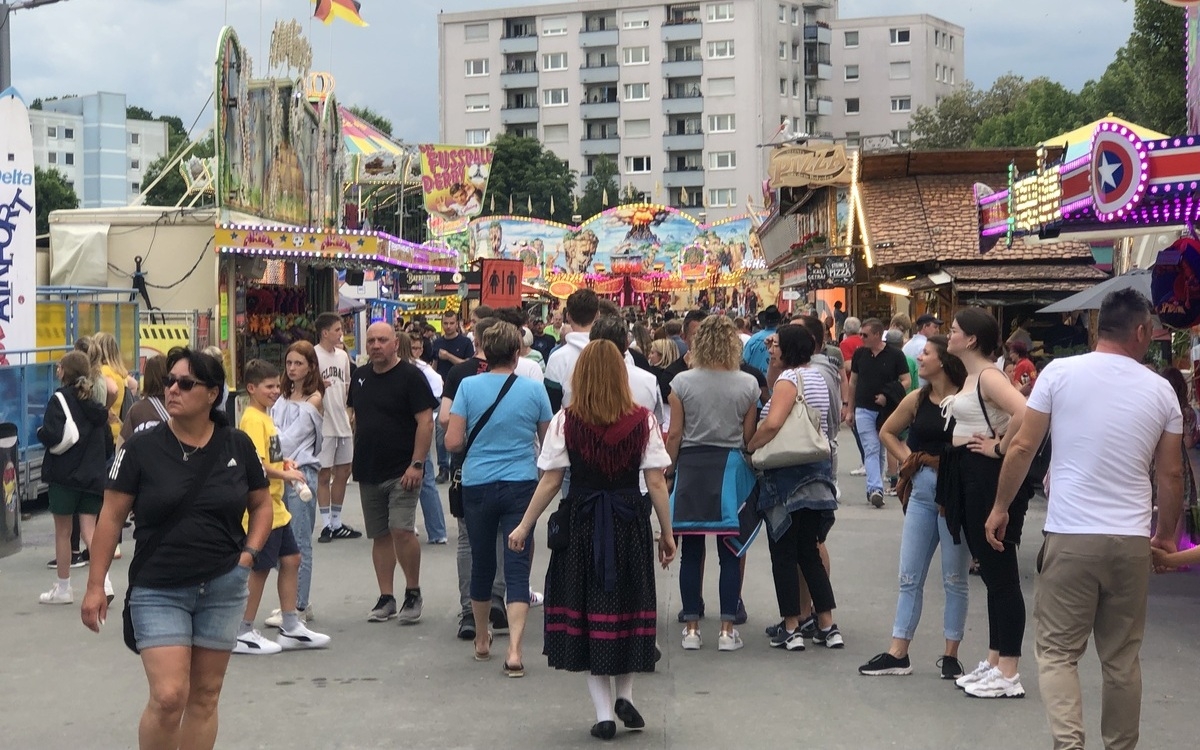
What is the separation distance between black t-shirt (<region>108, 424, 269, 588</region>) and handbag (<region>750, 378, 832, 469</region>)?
10.9 ft

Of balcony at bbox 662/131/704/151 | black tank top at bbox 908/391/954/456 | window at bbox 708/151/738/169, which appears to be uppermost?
balcony at bbox 662/131/704/151

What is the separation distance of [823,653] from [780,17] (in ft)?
289

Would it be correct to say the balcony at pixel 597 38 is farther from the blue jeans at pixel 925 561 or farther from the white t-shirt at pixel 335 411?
the blue jeans at pixel 925 561

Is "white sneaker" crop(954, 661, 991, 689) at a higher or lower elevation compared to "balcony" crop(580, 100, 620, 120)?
lower

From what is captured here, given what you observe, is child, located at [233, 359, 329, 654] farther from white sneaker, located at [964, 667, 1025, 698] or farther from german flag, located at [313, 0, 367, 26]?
german flag, located at [313, 0, 367, 26]

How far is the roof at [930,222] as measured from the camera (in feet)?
84.0

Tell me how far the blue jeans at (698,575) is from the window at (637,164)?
87.3 metres

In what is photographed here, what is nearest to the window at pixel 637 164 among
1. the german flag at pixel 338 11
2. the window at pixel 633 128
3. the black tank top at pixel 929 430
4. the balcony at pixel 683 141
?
the window at pixel 633 128

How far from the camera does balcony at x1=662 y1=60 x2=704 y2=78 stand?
90438 millimetres

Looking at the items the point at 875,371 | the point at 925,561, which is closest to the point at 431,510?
the point at 875,371

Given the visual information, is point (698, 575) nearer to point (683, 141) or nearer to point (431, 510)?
point (431, 510)

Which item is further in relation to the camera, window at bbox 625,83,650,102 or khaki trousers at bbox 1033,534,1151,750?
window at bbox 625,83,650,102

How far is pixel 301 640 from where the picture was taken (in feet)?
25.1

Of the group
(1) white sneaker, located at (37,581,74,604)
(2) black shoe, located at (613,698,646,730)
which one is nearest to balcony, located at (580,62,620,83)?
(1) white sneaker, located at (37,581,74,604)
